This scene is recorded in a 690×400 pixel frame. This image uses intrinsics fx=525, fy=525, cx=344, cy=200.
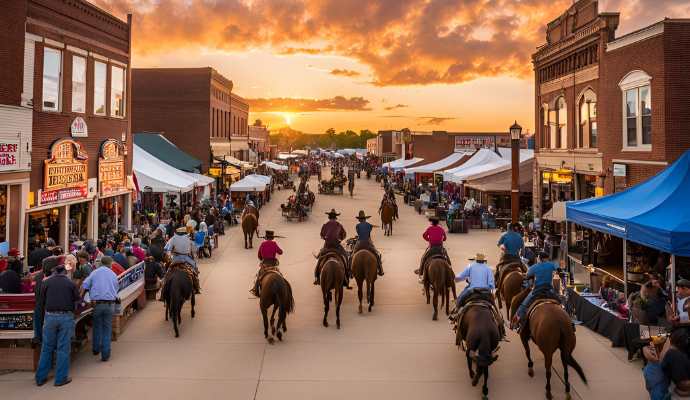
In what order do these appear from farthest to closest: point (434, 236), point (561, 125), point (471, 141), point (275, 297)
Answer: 1. point (471, 141)
2. point (561, 125)
3. point (434, 236)
4. point (275, 297)

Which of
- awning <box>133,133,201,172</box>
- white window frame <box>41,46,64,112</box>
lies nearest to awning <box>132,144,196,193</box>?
awning <box>133,133,201,172</box>

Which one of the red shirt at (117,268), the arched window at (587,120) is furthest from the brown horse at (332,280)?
the arched window at (587,120)

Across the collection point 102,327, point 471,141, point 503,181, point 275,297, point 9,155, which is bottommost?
point 102,327

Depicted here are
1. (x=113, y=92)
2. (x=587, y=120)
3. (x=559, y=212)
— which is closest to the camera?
(x=559, y=212)

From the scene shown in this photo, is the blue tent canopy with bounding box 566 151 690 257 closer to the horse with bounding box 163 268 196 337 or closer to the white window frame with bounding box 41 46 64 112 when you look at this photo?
the horse with bounding box 163 268 196 337

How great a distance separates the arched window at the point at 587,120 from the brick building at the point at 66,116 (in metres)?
19.3

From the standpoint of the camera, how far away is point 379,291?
14.4 meters

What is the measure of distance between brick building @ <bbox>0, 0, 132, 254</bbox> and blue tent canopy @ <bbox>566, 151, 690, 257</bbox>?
15.1m

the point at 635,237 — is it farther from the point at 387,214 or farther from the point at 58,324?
the point at 387,214

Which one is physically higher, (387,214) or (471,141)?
(471,141)

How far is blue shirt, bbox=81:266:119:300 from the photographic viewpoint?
9180mm

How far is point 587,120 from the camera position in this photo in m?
22.6

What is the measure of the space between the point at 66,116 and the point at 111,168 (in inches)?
133

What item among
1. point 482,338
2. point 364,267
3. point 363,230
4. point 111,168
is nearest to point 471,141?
point 111,168
